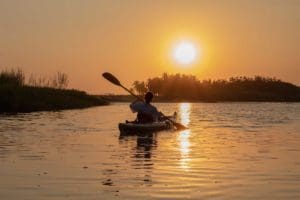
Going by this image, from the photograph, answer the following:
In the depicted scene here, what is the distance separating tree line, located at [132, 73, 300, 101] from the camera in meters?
133

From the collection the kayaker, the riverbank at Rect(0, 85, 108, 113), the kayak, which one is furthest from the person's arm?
the riverbank at Rect(0, 85, 108, 113)

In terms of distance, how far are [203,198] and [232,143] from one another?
11.0 metres

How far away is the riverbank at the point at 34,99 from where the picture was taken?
157 feet

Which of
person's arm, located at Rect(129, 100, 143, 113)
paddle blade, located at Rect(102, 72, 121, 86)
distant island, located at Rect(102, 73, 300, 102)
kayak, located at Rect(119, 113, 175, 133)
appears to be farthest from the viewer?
distant island, located at Rect(102, 73, 300, 102)

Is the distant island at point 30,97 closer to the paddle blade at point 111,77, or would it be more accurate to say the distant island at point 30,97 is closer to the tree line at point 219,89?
the paddle blade at point 111,77

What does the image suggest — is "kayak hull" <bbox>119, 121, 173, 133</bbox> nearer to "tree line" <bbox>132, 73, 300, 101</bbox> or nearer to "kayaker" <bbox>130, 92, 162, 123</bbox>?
"kayaker" <bbox>130, 92, 162, 123</bbox>

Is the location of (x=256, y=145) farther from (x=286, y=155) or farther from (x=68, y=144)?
(x=68, y=144)

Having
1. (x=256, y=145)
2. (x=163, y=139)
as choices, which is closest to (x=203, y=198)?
(x=256, y=145)

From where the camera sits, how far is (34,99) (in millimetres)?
53500

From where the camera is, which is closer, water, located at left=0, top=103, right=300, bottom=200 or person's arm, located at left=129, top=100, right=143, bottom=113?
water, located at left=0, top=103, right=300, bottom=200

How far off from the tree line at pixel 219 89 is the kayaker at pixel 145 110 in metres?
105

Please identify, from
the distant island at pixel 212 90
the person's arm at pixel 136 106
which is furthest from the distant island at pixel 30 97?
the distant island at pixel 212 90

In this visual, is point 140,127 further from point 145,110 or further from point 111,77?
point 111,77

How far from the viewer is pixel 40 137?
22.4m
